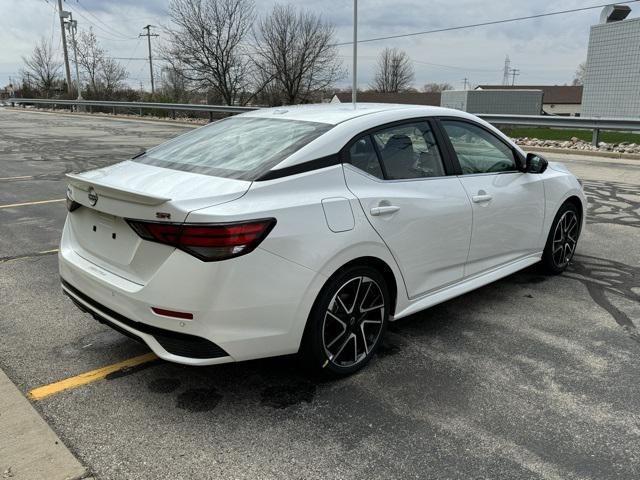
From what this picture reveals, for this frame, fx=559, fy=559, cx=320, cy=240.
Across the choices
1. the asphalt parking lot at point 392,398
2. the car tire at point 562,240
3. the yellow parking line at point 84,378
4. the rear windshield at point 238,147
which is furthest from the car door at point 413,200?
the yellow parking line at point 84,378

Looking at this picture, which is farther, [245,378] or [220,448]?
[245,378]

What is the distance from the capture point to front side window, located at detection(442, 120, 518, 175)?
412 centimetres

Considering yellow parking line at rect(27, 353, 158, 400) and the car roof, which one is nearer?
yellow parking line at rect(27, 353, 158, 400)

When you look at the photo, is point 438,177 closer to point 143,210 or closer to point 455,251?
point 455,251

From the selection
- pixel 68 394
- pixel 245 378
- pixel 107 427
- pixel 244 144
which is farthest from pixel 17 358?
pixel 244 144

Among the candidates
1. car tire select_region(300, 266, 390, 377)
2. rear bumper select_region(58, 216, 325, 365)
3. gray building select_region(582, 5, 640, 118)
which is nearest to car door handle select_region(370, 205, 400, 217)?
car tire select_region(300, 266, 390, 377)

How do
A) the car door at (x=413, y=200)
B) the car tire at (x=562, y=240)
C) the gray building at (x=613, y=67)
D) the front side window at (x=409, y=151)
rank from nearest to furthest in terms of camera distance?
the car door at (x=413, y=200) → the front side window at (x=409, y=151) → the car tire at (x=562, y=240) → the gray building at (x=613, y=67)

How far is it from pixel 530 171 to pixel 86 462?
3.79 metres

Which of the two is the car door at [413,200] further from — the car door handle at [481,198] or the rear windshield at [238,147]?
the rear windshield at [238,147]

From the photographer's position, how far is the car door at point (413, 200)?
3.34m

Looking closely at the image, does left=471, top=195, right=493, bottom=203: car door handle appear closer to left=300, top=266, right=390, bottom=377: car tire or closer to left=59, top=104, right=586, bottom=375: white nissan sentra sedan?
left=59, top=104, right=586, bottom=375: white nissan sentra sedan

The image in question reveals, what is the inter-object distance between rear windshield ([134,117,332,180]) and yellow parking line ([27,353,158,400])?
125 cm

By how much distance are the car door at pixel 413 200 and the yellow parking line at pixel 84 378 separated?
1.73 m

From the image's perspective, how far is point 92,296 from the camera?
3.17 m
